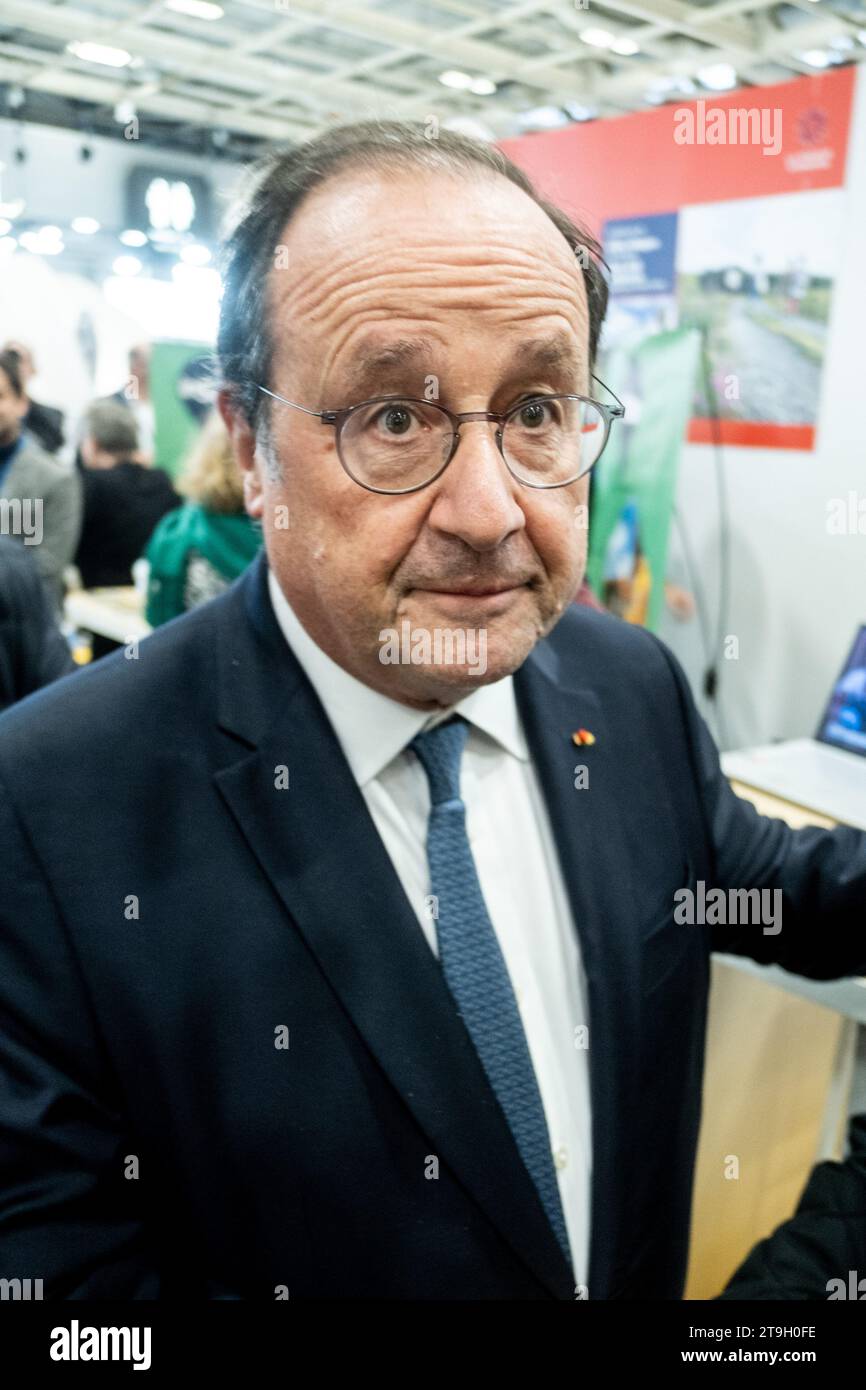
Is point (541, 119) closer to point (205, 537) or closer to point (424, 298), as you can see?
point (205, 537)

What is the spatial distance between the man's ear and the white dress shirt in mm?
71

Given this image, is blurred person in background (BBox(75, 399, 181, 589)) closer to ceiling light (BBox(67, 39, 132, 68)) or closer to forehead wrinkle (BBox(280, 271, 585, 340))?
forehead wrinkle (BBox(280, 271, 585, 340))

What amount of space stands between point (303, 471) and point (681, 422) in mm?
2629

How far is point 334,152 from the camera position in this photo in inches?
34.0

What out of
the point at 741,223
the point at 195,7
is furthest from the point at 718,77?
the point at 741,223

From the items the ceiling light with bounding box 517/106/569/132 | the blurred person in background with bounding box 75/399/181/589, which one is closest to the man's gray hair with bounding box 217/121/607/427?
the blurred person in background with bounding box 75/399/181/589

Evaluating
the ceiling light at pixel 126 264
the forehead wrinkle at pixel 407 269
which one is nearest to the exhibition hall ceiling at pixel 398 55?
the ceiling light at pixel 126 264

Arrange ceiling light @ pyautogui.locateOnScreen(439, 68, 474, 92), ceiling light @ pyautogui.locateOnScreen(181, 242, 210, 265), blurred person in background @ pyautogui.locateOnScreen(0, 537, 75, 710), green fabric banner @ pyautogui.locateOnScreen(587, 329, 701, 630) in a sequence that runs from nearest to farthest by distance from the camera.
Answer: blurred person in background @ pyautogui.locateOnScreen(0, 537, 75, 710) → green fabric banner @ pyautogui.locateOnScreen(587, 329, 701, 630) → ceiling light @ pyautogui.locateOnScreen(439, 68, 474, 92) → ceiling light @ pyautogui.locateOnScreen(181, 242, 210, 265)

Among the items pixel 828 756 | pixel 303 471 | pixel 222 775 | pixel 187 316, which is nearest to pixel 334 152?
pixel 303 471

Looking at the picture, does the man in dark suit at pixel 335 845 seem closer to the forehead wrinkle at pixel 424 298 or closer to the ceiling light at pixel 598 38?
the forehead wrinkle at pixel 424 298

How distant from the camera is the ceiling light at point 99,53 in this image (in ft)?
21.6

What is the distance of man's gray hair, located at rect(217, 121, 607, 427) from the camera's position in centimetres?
84

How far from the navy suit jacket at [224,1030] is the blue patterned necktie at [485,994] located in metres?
0.03
